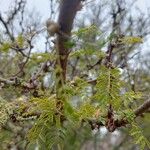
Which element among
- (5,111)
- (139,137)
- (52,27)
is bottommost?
(139,137)

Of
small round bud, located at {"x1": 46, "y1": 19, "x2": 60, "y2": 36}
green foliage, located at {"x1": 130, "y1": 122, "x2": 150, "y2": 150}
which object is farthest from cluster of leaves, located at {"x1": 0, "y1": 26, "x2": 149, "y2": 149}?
small round bud, located at {"x1": 46, "y1": 19, "x2": 60, "y2": 36}

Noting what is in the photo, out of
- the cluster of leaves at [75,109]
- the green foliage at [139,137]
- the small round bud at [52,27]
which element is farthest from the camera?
the green foliage at [139,137]

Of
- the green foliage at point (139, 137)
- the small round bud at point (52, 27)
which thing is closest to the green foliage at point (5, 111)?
the green foliage at point (139, 137)

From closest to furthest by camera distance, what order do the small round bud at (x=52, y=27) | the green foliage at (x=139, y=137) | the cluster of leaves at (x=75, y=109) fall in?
the small round bud at (x=52, y=27)
the cluster of leaves at (x=75, y=109)
the green foliage at (x=139, y=137)

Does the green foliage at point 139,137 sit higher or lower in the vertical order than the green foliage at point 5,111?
lower

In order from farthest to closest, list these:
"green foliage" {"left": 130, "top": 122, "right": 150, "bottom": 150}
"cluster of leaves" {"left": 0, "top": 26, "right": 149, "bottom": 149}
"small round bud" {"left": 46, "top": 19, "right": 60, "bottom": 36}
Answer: "green foliage" {"left": 130, "top": 122, "right": 150, "bottom": 150} < "cluster of leaves" {"left": 0, "top": 26, "right": 149, "bottom": 149} < "small round bud" {"left": 46, "top": 19, "right": 60, "bottom": 36}

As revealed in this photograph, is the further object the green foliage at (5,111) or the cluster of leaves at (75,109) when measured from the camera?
the green foliage at (5,111)

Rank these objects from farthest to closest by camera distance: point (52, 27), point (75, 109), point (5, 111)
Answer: point (5, 111), point (75, 109), point (52, 27)

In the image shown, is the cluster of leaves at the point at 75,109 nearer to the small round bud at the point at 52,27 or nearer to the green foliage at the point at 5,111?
the green foliage at the point at 5,111

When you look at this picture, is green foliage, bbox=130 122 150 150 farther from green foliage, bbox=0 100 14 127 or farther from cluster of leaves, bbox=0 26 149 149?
green foliage, bbox=0 100 14 127

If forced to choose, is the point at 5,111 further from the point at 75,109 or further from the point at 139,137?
the point at 139,137

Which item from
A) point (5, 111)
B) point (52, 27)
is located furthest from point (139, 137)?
point (52, 27)

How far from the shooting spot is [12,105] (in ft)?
4.16

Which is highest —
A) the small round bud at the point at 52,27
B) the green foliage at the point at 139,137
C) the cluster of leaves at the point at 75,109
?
the small round bud at the point at 52,27
